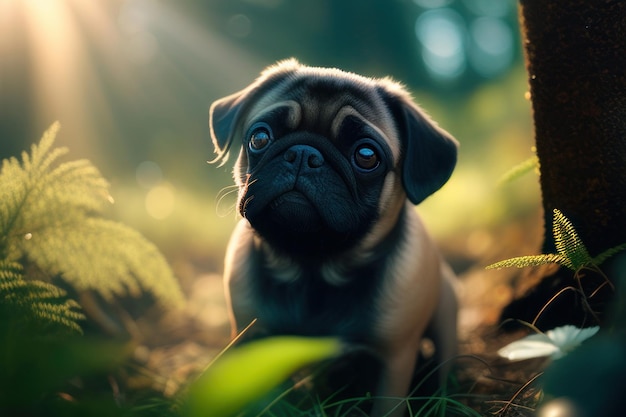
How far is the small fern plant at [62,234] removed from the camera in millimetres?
2500

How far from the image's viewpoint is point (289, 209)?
8.04 feet

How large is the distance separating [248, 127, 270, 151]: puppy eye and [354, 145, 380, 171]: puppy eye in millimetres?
394

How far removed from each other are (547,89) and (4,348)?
2313 millimetres

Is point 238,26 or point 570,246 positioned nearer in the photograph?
point 570,246

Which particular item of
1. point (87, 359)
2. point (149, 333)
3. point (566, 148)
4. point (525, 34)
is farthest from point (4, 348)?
point (149, 333)

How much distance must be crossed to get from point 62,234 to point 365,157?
1404 mm

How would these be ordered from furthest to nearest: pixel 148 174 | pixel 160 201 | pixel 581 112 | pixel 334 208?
pixel 160 201 < pixel 148 174 < pixel 581 112 < pixel 334 208

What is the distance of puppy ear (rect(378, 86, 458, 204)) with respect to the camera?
2.67 m

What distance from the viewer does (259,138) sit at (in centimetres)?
261

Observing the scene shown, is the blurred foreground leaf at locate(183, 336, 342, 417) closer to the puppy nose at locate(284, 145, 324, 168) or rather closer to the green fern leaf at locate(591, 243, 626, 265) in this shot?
the puppy nose at locate(284, 145, 324, 168)

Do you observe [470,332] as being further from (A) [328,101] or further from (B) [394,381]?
(A) [328,101]

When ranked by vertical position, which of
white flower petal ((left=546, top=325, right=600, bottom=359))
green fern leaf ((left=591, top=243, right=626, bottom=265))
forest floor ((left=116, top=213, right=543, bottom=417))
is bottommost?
forest floor ((left=116, top=213, right=543, bottom=417))

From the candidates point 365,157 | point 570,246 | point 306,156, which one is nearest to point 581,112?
point 570,246

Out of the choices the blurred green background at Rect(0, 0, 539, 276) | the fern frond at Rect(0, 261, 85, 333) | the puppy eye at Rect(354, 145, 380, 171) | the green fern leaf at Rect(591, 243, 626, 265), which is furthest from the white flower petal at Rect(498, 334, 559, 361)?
the blurred green background at Rect(0, 0, 539, 276)
